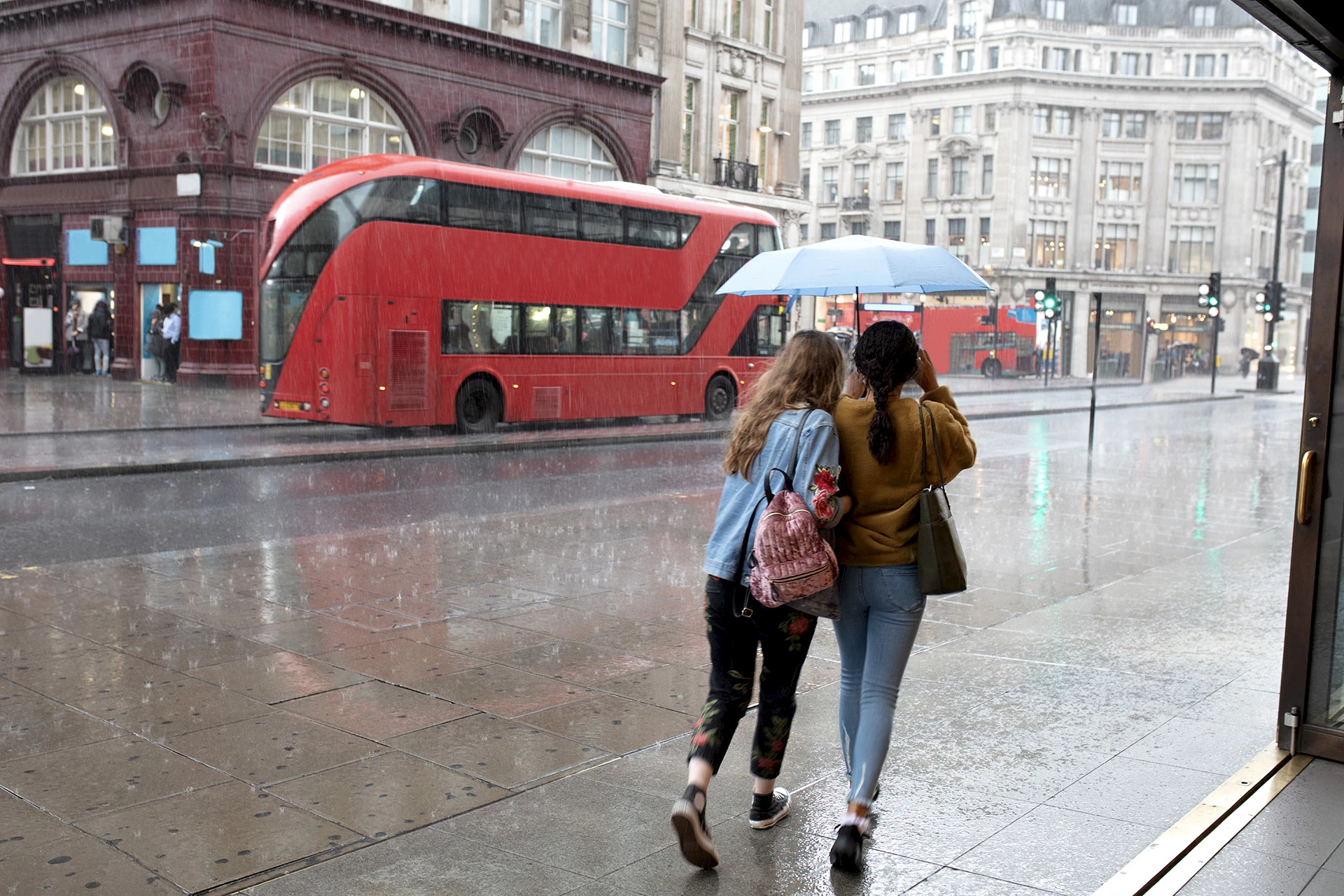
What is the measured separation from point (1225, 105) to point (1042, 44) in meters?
12.0

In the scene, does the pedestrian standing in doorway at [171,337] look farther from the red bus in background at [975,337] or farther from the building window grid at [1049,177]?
the building window grid at [1049,177]

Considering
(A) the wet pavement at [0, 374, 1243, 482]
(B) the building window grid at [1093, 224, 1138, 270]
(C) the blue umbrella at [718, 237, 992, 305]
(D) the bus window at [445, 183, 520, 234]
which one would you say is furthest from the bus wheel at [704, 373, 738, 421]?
(B) the building window grid at [1093, 224, 1138, 270]

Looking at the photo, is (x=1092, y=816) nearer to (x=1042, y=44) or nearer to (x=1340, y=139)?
(x=1340, y=139)

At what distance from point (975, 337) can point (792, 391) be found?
54.9 metres

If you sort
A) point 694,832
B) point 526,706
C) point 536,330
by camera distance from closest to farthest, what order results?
point 694,832 < point 526,706 < point 536,330

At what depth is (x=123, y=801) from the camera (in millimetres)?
4344

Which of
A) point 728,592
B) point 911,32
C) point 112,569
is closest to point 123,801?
point 728,592

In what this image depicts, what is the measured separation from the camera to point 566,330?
20.8 metres

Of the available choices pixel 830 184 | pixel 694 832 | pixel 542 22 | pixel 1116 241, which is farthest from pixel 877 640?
pixel 830 184

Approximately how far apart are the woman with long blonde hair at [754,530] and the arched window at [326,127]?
81.7ft

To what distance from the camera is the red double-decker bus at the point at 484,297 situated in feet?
59.2

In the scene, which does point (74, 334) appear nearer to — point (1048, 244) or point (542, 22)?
point (542, 22)

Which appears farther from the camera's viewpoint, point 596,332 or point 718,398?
point 718,398

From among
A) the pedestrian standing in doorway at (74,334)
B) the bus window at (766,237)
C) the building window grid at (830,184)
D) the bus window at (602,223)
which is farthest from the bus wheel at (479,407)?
the building window grid at (830,184)
